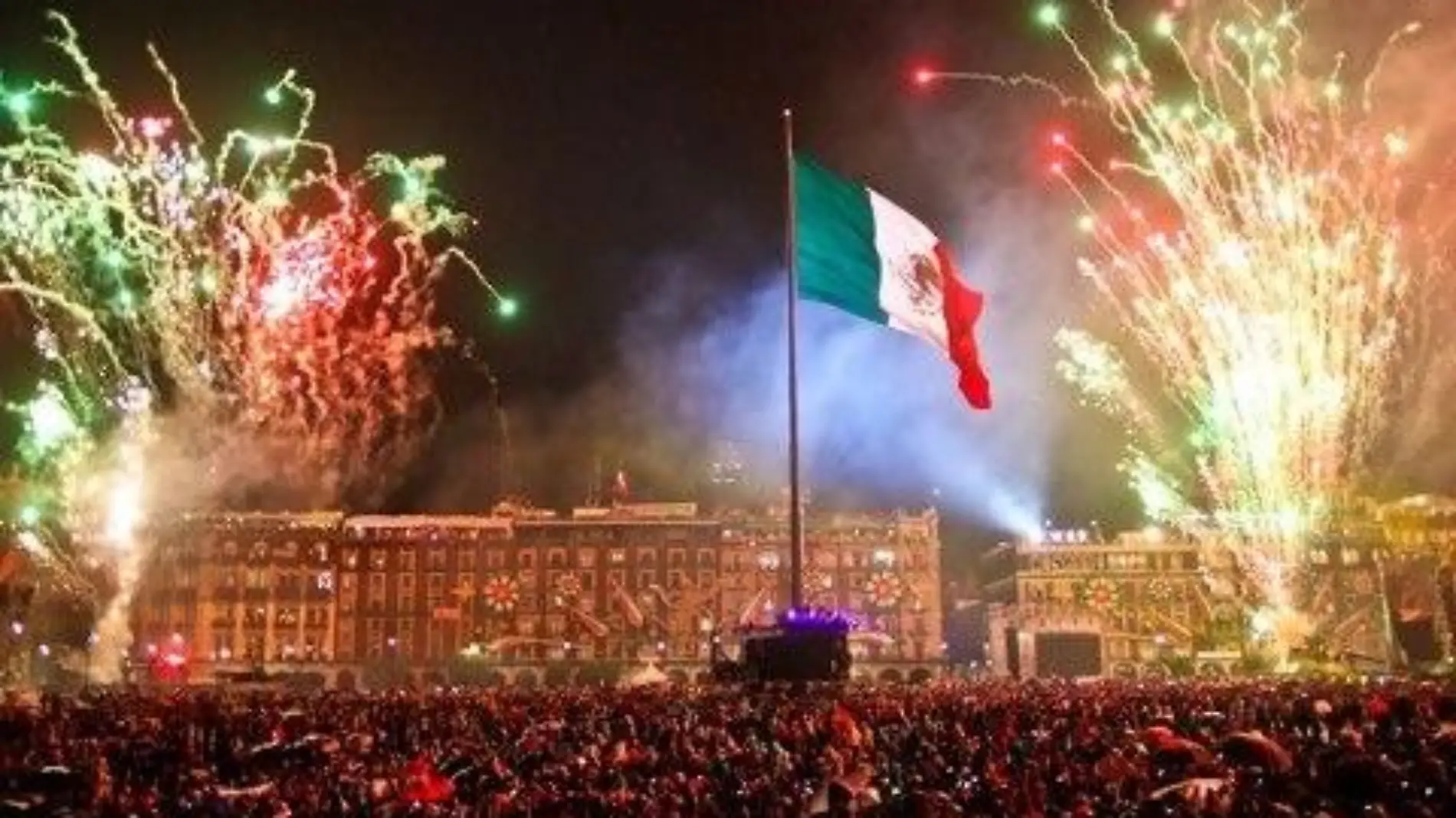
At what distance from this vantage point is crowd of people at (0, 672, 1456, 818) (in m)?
13.1

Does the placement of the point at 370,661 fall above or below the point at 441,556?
below

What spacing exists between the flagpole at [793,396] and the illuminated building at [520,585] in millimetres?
72631

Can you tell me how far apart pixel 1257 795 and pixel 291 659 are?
311ft

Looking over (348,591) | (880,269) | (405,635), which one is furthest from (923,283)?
(348,591)

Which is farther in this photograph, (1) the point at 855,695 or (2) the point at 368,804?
(1) the point at 855,695

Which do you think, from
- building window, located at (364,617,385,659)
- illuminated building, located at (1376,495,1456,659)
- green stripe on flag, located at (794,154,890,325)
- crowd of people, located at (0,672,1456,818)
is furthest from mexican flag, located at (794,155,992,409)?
building window, located at (364,617,385,659)

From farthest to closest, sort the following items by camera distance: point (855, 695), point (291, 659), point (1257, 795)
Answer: point (291, 659)
point (855, 695)
point (1257, 795)

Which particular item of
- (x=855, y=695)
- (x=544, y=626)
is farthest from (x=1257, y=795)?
(x=544, y=626)

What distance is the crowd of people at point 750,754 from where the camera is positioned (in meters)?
13.1

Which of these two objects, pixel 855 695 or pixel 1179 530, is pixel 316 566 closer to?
pixel 1179 530

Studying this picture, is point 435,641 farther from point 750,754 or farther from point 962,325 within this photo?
point 750,754

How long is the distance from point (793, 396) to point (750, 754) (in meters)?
11.8

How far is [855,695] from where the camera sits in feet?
80.1

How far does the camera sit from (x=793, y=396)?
2738 centimetres
